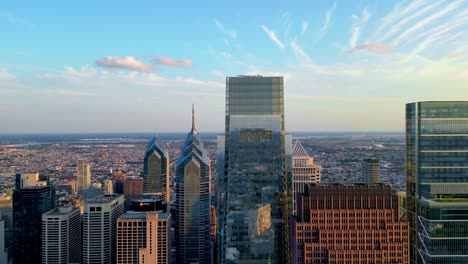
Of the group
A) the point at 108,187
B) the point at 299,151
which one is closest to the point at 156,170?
the point at 108,187

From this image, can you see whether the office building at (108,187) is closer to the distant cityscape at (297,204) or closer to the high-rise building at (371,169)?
the distant cityscape at (297,204)

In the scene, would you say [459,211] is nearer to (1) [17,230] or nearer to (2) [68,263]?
(2) [68,263]

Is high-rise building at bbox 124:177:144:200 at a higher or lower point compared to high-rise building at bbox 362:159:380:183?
lower

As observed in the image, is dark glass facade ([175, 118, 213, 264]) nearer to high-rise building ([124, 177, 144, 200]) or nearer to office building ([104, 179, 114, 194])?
high-rise building ([124, 177, 144, 200])

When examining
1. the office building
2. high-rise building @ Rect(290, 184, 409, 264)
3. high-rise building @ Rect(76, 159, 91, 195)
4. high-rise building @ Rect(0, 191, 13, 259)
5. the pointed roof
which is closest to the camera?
high-rise building @ Rect(290, 184, 409, 264)

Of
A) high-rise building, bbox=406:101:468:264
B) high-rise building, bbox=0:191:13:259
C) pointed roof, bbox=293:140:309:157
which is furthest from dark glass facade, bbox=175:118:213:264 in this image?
high-rise building, bbox=406:101:468:264

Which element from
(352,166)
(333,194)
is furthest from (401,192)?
(352,166)

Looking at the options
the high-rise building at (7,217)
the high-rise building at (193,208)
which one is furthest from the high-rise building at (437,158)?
the high-rise building at (7,217)
